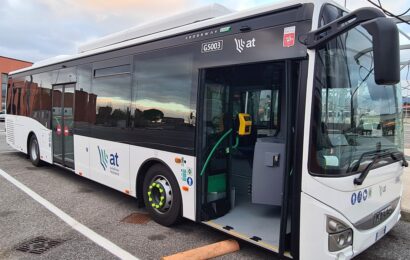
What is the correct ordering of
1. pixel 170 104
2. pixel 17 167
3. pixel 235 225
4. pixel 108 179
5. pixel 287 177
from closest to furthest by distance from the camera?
pixel 287 177, pixel 235 225, pixel 170 104, pixel 108 179, pixel 17 167

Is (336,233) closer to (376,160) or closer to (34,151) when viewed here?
(376,160)

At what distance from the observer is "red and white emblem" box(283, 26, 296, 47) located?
10.6 feet

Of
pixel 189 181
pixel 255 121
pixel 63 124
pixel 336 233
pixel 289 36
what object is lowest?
pixel 336 233

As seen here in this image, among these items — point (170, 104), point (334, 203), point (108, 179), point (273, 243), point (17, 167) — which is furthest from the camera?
point (17, 167)

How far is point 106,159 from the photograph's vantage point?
19.2ft

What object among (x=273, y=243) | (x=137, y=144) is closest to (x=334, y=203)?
(x=273, y=243)

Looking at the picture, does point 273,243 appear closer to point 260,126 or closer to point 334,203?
point 334,203

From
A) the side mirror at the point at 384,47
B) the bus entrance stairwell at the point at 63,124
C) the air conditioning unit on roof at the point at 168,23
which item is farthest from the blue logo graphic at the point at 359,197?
the bus entrance stairwell at the point at 63,124

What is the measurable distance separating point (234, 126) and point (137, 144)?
1545mm

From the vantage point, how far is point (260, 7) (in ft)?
11.9

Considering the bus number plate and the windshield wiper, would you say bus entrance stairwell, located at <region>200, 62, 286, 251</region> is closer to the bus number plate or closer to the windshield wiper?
the bus number plate

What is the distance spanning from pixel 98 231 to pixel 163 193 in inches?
40.9

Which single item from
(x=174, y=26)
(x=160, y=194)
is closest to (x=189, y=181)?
(x=160, y=194)

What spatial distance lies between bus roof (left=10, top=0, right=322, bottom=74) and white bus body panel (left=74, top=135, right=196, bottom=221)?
168 cm
